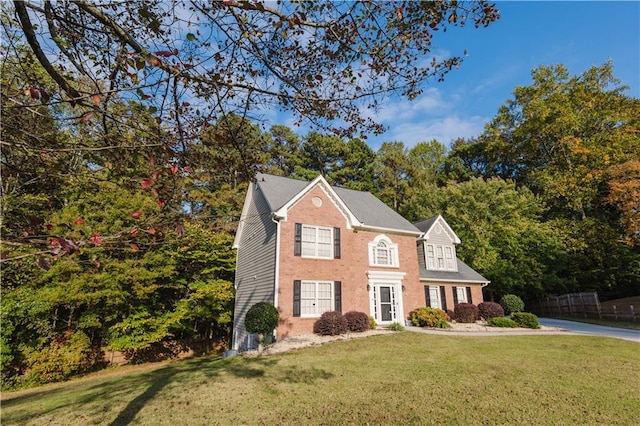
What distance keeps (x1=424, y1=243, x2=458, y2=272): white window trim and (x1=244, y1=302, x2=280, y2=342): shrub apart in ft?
40.8

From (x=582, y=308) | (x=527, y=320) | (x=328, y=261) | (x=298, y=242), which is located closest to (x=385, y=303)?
(x=328, y=261)

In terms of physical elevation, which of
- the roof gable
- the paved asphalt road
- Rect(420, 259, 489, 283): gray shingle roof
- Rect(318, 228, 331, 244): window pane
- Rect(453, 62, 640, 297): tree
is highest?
Rect(453, 62, 640, 297): tree

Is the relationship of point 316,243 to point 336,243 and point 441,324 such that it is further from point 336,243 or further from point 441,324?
point 441,324

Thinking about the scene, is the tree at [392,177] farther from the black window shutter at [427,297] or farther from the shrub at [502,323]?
the shrub at [502,323]

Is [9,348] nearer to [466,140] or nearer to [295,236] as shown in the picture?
[295,236]

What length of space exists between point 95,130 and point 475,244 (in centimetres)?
3086

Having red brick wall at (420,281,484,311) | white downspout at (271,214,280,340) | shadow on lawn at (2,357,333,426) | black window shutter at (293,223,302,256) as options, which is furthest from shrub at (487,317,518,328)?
shadow on lawn at (2,357,333,426)

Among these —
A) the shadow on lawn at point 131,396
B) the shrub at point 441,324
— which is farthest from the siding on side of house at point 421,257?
the shadow on lawn at point 131,396

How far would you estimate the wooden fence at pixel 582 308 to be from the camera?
2434cm

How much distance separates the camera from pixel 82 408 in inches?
302

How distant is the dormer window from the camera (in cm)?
1931

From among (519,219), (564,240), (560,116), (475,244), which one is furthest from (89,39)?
(560,116)

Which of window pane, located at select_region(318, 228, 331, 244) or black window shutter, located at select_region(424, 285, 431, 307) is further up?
window pane, located at select_region(318, 228, 331, 244)

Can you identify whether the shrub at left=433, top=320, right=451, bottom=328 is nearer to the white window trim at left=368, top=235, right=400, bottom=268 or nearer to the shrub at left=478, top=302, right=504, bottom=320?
the white window trim at left=368, top=235, right=400, bottom=268
